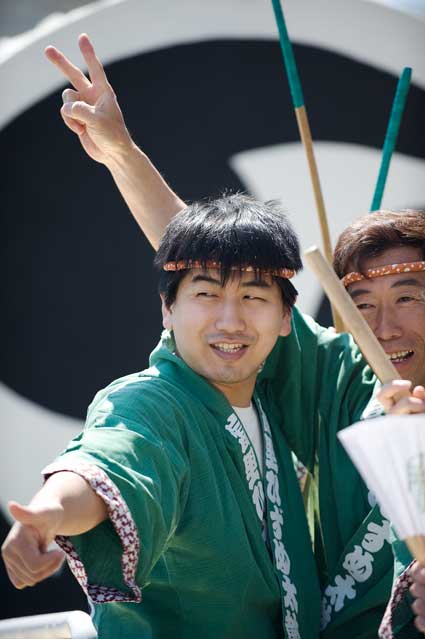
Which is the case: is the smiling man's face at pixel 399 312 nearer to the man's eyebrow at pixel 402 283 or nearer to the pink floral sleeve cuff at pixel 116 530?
the man's eyebrow at pixel 402 283

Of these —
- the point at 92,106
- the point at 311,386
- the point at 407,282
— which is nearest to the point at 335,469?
the point at 311,386

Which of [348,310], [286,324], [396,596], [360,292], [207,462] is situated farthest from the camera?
[360,292]

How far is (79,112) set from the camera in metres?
1.97

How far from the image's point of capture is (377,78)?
3.12 meters

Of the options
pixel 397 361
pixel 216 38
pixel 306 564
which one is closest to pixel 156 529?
pixel 306 564

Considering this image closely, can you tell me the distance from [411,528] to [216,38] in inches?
84.2

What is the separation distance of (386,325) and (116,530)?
2.76 ft

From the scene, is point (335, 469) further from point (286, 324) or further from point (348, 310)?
point (348, 310)

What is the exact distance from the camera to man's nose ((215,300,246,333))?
1727mm

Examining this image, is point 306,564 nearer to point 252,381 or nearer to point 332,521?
point 332,521

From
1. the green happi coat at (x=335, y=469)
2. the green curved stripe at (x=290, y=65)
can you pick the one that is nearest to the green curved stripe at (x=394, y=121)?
the green curved stripe at (x=290, y=65)

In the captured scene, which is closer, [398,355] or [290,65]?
[398,355]

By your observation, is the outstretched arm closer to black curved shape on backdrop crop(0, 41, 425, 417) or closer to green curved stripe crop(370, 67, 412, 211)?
green curved stripe crop(370, 67, 412, 211)

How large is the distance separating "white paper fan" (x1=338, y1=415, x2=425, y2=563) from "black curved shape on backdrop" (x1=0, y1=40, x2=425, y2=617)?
5.93 feet
